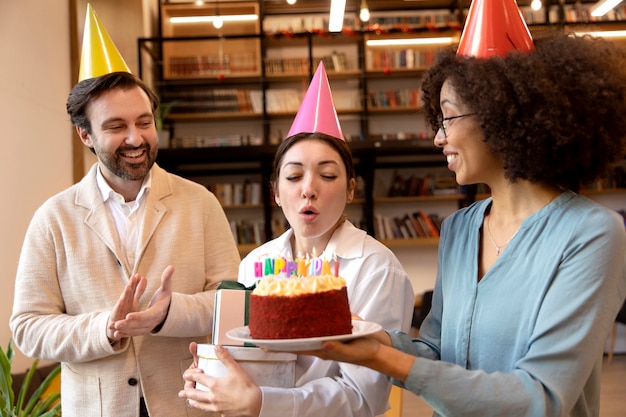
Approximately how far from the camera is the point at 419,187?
25.3ft

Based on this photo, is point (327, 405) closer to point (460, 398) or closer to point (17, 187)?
point (460, 398)

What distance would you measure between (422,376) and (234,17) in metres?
7.72

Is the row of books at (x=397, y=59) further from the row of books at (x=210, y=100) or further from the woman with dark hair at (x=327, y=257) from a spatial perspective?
the woman with dark hair at (x=327, y=257)

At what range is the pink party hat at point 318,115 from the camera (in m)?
1.73

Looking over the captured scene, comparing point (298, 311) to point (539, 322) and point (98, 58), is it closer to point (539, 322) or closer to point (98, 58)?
point (539, 322)

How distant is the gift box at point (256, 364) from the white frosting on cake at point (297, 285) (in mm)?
135

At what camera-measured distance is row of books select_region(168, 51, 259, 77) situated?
25.9 ft

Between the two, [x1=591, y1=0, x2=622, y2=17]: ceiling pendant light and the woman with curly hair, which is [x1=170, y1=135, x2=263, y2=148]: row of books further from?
the woman with curly hair

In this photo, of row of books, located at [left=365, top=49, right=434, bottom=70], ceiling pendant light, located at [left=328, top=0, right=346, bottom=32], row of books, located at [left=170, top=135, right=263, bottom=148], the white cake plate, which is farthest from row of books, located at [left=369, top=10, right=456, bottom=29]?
the white cake plate

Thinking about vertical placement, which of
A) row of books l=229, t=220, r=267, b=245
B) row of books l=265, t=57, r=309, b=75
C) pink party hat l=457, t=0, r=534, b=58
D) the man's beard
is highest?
row of books l=265, t=57, r=309, b=75

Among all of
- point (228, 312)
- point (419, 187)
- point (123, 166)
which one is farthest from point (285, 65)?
point (228, 312)

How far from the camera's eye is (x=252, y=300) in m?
1.19

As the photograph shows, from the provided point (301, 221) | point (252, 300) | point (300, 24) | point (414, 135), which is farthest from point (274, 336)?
point (300, 24)

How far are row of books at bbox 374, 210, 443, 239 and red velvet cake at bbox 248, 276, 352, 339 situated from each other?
255 inches
